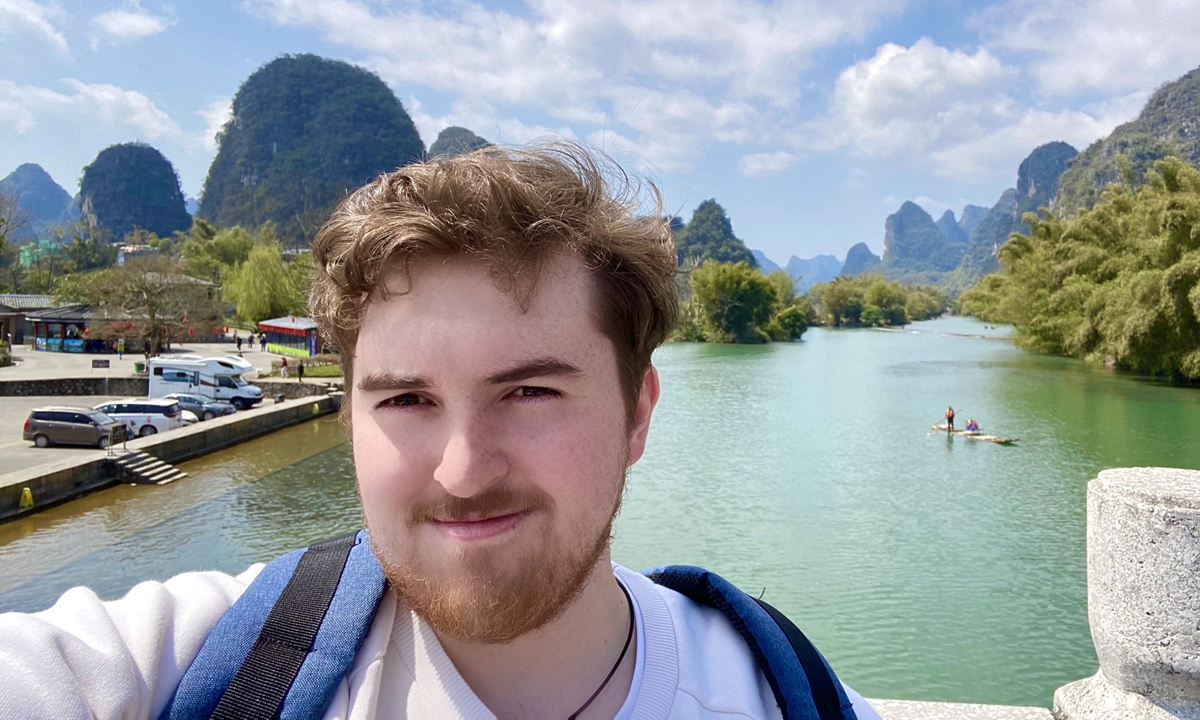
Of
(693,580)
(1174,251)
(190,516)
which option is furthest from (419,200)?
(1174,251)

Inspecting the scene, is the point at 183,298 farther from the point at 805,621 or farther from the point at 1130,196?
the point at 1130,196

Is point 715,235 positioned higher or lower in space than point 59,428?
higher

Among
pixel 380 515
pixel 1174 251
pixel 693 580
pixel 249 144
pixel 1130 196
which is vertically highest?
pixel 249 144

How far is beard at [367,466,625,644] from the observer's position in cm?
85

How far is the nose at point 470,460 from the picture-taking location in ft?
2.73

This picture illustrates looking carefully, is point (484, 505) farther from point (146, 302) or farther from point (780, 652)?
point (146, 302)

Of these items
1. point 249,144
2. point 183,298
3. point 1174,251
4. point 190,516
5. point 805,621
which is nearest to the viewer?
point 805,621

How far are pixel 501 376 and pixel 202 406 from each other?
19.3 metres

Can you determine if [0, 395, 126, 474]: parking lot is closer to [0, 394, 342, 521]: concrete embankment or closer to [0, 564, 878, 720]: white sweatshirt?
[0, 394, 342, 521]: concrete embankment

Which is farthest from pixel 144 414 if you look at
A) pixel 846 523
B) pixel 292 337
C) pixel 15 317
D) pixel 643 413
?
pixel 15 317

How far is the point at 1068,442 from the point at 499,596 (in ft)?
60.0

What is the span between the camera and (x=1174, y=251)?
80.0 ft

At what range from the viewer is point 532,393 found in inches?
35.2

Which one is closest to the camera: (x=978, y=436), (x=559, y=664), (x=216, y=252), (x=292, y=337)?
(x=559, y=664)
